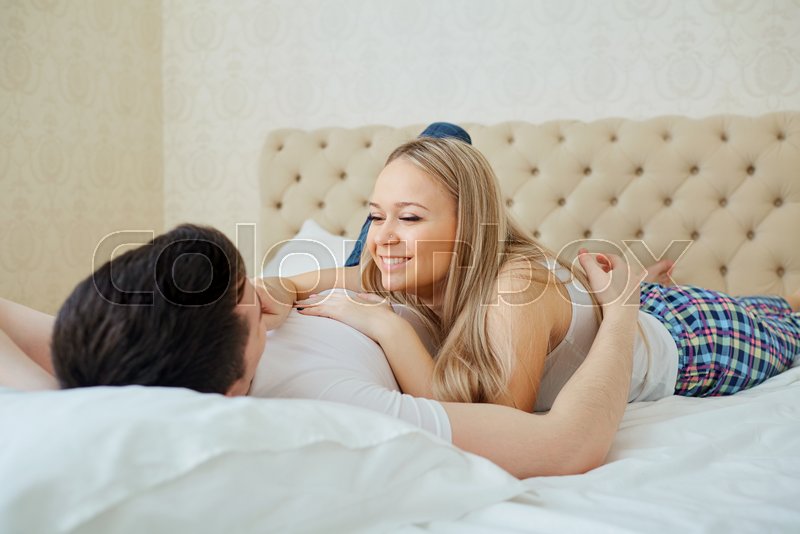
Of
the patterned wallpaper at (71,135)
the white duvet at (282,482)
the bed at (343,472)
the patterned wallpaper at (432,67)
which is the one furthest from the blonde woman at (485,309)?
the patterned wallpaper at (71,135)

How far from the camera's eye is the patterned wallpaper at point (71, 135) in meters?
2.70

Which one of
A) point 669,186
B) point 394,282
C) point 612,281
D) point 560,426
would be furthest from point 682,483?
point 669,186

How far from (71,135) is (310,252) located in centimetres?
120

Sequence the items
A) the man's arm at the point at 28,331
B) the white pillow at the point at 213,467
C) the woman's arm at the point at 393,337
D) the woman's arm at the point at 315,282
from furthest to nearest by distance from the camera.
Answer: the woman's arm at the point at 315,282
the woman's arm at the point at 393,337
the man's arm at the point at 28,331
the white pillow at the point at 213,467

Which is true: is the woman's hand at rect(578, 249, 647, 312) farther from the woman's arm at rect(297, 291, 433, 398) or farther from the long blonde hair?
the woman's arm at rect(297, 291, 433, 398)

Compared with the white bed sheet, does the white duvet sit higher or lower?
higher

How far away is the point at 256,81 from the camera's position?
3.22 metres

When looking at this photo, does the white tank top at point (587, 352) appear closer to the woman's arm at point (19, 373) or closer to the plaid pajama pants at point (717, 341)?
the plaid pajama pants at point (717, 341)

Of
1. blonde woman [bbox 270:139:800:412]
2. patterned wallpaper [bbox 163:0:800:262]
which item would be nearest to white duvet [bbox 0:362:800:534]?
blonde woman [bbox 270:139:800:412]

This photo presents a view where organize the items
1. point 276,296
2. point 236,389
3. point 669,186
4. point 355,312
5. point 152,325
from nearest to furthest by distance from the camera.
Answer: point 152,325 < point 236,389 < point 355,312 < point 276,296 < point 669,186

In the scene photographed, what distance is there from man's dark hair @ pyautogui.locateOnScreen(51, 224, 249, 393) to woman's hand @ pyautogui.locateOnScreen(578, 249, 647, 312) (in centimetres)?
84

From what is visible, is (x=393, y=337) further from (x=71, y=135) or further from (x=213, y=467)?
(x=71, y=135)

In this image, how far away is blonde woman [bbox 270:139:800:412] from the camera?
4.11 ft

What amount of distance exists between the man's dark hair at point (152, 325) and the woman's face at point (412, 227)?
669mm
